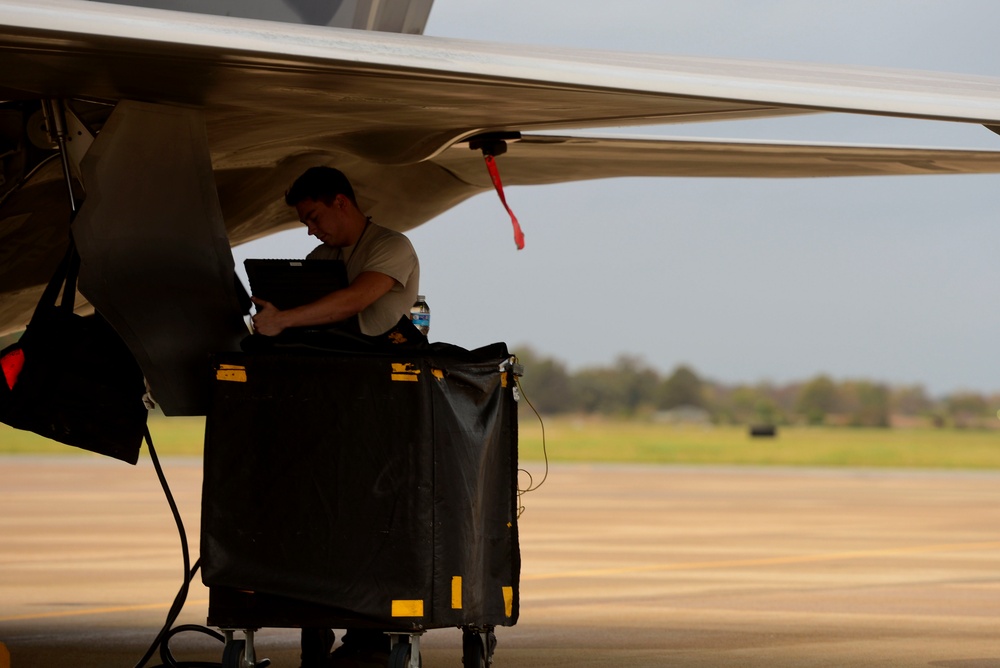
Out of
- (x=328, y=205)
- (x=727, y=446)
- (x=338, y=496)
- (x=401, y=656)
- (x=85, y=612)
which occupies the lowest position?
(x=401, y=656)

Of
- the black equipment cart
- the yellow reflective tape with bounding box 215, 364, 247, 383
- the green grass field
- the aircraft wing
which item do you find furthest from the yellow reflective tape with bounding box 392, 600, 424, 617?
the green grass field

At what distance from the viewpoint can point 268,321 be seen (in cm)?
610

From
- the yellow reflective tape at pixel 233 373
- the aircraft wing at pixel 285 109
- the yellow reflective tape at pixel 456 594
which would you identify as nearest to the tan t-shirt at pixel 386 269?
the aircraft wing at pixel 285 109

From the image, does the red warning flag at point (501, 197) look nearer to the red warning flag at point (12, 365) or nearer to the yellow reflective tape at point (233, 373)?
the yellow reflective tape at point (233, 373)

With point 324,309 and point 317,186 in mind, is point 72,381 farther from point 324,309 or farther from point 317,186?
point 317,186

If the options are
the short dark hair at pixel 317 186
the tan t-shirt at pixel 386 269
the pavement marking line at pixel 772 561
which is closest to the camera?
the tan t-shirt at pixel 386 269

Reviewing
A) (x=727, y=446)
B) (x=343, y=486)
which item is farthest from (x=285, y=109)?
(x=727, y=446)

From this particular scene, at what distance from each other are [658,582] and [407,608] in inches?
261

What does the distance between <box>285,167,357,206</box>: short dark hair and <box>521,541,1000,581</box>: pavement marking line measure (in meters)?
6.52

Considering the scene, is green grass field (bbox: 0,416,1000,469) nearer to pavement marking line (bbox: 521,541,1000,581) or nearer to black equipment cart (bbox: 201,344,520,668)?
pavement marking line (bbox: 521,541,1000,581)

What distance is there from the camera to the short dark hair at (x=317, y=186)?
6480mm

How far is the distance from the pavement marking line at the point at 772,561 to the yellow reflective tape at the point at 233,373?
6.96m

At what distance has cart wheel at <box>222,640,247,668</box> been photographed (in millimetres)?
5934

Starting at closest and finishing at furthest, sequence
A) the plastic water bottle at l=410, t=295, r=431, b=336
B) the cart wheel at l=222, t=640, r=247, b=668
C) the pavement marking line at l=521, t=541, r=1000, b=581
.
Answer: the cart wheel at l=222, t=640, r=247, b=668, the plastic water bottle at l=410, t=295, r=431, b=336, the pavement marking line at l=521, t=541, r=1000, b=581
